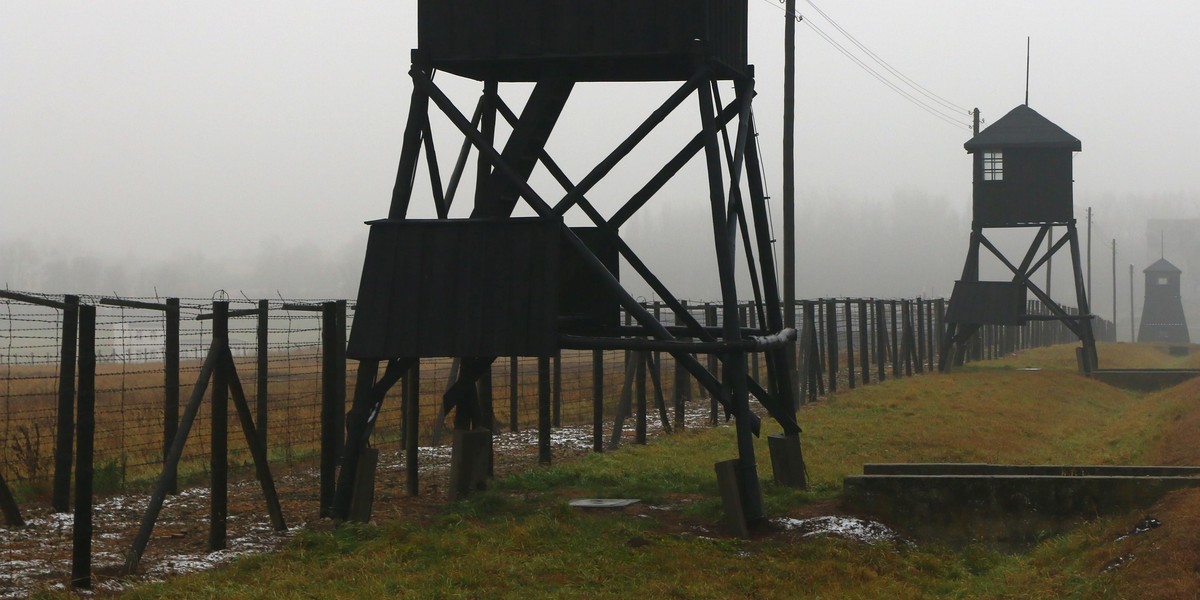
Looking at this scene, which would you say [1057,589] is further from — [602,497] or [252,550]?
[252,550]

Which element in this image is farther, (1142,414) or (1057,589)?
(1142,414)

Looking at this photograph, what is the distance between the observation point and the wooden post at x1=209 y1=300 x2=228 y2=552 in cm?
1040

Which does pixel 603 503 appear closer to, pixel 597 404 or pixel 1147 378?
pixel 597 404

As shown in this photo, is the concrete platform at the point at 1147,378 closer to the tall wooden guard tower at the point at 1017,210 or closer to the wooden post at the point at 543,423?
the tall wooden guard tower at the point at 1017,210

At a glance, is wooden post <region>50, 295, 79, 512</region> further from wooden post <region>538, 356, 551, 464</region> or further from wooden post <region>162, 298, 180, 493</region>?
wooden post <region>538, 356, 551, 464</region>

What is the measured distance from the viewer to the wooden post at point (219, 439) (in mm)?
10398

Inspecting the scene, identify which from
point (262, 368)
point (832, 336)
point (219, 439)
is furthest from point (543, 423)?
point (832, 336)

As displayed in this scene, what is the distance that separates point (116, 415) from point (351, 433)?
15864 mm

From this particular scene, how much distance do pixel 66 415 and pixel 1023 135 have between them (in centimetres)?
3064

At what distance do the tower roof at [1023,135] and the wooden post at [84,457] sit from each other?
30.9 metres

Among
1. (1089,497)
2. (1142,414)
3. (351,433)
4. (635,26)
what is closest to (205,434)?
(351,433)

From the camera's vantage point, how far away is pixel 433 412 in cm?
2552

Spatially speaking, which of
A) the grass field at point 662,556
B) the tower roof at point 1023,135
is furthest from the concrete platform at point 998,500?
the tower roof at point 1023,135

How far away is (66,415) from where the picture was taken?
37.3 feet
